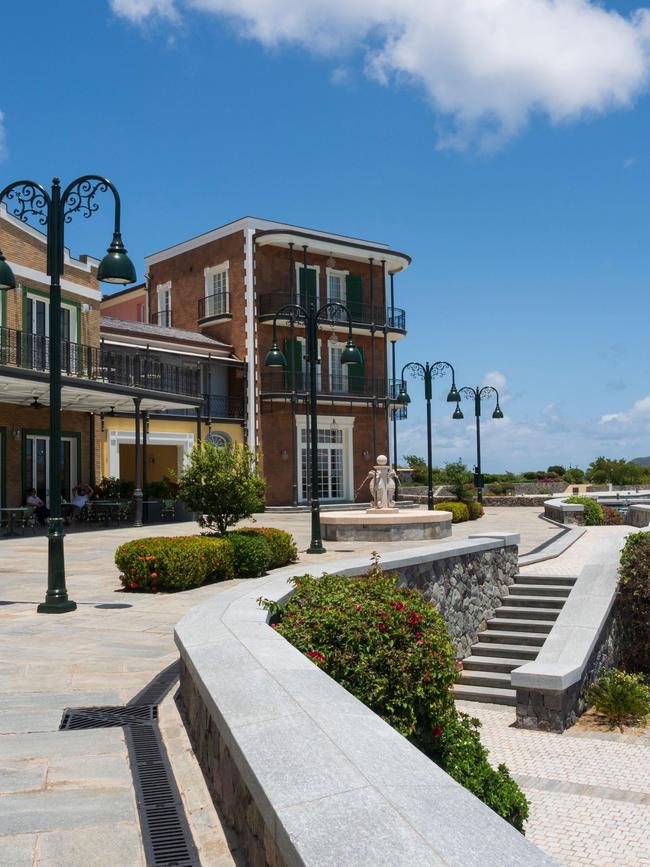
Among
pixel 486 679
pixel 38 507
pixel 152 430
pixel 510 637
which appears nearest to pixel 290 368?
pixel 152 430

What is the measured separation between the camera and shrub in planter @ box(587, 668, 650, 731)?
10375 mm

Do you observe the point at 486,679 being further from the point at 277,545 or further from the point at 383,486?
the point at 383,486

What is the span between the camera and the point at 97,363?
26.5m

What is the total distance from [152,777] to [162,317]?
36837mm

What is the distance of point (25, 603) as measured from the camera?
10320 mm

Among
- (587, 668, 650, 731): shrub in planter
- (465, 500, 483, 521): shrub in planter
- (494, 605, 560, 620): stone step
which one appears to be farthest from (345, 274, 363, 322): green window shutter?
(587, 668, 650, 731): shrub in planter

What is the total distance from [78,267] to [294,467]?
41.7ft

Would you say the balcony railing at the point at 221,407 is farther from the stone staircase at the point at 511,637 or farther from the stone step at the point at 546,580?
the stone staircase at the point at 511,637

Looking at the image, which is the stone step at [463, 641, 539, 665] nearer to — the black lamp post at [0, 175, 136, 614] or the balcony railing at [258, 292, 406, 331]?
the black lamp post at [0, 175, 136, 614]

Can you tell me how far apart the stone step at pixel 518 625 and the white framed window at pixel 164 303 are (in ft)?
95.3

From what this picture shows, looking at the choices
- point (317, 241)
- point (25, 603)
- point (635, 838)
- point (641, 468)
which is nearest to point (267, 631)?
point (635, 838)

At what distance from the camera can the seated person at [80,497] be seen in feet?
79.9

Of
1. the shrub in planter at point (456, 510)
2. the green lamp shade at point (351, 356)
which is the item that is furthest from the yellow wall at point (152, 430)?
the green lamp shade at point (351, 356)

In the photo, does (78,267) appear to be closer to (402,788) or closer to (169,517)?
(169,517)
